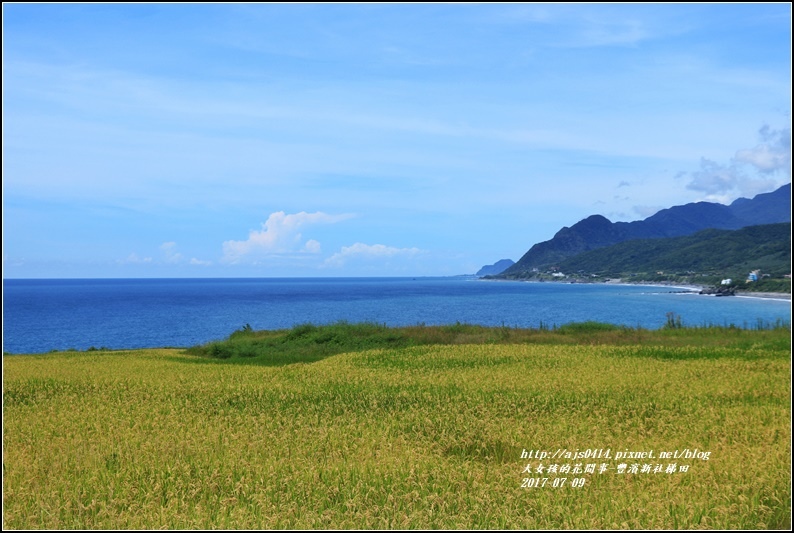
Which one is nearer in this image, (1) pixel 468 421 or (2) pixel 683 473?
(2) pixel 683 473

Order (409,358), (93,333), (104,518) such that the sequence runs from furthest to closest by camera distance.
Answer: (93,333) < (409,358) < (104,518)

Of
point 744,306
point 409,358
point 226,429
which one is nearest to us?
point 226,429

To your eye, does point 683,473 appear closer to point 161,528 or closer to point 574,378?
point 161,528

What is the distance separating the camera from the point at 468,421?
36.4ft

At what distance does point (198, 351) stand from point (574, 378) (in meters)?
26.4

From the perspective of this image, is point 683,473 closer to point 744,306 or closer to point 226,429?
point 226,429

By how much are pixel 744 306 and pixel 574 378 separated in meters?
109

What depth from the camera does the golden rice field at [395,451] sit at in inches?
264

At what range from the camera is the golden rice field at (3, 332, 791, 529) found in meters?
6.70

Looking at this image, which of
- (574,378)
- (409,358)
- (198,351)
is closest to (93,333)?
(198,351)

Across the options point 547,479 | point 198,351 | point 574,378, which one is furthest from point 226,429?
point 198,351

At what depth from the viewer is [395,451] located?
353 inches

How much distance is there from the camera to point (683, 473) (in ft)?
26.6

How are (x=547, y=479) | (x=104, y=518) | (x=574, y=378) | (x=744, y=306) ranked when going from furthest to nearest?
(x=744, y=306) → (x=574, y=378) → (x=547, y=479) → (x=104, y=518)
